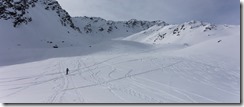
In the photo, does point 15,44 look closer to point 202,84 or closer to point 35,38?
point 35,38

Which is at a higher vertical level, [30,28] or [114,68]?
[30,28]

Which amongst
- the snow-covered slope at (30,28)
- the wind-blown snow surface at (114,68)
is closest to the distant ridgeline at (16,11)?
the snow-covered slope at (30,28)

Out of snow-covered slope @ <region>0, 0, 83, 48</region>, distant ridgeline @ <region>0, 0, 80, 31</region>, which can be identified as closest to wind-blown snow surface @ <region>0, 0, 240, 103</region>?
snow-covered slope @ <region>0, 0, 83, 48</region>

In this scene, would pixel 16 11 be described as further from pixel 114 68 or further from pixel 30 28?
pixel 114 68

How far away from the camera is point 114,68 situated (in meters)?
24.7

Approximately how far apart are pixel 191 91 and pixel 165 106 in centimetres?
496

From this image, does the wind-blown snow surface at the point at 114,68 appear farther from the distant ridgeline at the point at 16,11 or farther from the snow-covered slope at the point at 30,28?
the distant ridgeline at the point at 16,11

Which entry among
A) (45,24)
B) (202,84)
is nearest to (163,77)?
(202,84)

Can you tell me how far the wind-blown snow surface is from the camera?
39.6 ft

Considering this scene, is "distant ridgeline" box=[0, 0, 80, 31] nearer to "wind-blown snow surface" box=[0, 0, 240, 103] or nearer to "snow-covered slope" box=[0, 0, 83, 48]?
"snow-covered slope" box=[0, 0, 83, 48]

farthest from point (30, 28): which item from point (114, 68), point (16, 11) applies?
point (114, 68)

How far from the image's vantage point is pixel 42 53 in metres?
40.5

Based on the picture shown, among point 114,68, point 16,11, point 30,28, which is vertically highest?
point 16,11

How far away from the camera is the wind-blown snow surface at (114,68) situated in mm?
12062
